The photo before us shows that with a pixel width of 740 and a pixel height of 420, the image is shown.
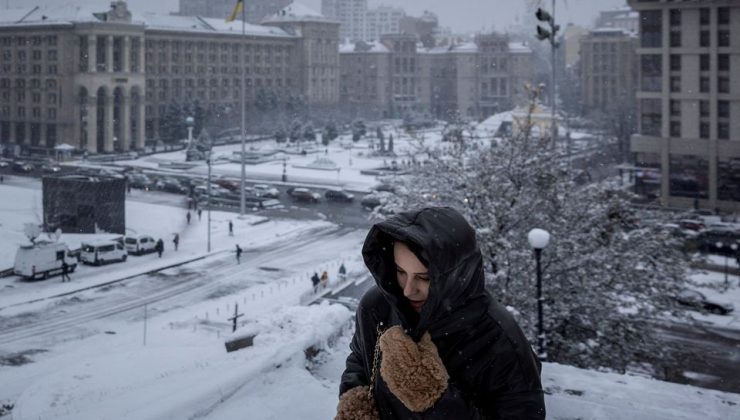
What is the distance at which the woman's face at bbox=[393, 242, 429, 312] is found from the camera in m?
2.09

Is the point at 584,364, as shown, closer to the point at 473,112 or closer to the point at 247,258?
the point at 247,258

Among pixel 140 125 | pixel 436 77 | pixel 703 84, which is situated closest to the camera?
pixel 703 84

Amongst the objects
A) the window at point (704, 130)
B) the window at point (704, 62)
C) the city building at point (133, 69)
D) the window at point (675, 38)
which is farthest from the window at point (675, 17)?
the city building at point (133, 69)

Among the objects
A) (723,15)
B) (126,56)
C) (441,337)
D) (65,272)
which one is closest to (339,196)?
(723,15)

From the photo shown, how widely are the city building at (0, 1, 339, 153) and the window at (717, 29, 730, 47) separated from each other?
56.0 feet

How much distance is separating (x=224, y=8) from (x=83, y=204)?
124726mm

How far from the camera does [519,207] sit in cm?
1076

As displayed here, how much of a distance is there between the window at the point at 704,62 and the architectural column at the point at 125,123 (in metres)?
30.4

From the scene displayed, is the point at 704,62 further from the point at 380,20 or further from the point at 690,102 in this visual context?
the point at 380,20

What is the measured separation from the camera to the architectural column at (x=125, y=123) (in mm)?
41731

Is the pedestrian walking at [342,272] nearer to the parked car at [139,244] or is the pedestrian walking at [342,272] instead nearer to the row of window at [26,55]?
the parked car at [139,244]

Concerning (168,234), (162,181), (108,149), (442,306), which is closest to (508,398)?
(442,306)

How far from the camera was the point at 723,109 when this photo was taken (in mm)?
21516

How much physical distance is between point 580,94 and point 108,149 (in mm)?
53309
